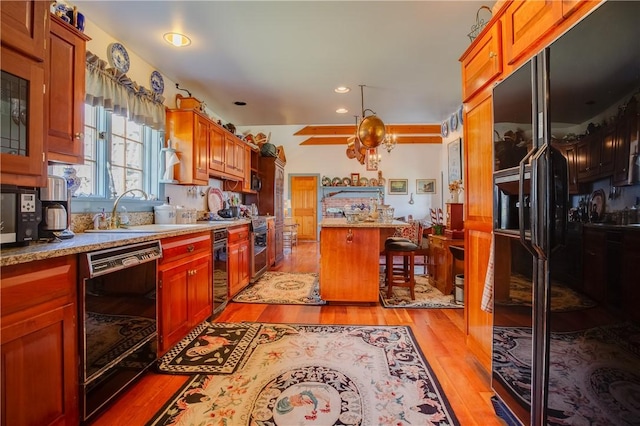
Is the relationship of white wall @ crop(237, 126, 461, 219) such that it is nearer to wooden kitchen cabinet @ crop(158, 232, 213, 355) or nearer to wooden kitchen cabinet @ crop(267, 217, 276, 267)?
wooden kitchen cabinet @ crop(267, 217, 276, 267)

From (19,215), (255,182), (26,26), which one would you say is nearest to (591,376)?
(19,215)

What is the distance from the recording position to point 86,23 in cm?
247

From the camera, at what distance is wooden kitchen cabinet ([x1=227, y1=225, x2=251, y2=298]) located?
3.38 m

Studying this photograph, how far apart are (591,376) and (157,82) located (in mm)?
4111

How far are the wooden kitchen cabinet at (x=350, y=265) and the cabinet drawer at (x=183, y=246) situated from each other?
4.13 feet

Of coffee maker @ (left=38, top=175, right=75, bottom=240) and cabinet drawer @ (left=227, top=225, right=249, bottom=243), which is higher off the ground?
coffee maker @ (left=38, top=175, right=75, bottom=240)

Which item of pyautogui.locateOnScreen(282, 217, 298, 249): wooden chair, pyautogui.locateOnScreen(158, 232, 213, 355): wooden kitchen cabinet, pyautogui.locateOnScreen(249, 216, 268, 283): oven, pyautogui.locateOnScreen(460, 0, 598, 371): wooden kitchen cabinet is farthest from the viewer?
pyautogui.locateOnScreen(282, 217, 298, 249): wooden chair

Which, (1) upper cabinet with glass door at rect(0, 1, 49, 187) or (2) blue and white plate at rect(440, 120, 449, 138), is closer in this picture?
(1) upper cabinet with glass door at rect(0, 1, 49, 187)

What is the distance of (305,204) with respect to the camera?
916cm

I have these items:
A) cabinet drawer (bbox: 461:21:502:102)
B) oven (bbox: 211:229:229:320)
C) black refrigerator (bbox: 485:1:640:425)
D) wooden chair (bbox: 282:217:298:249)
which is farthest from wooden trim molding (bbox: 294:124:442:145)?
black refrigerator (bbox: 485:1:640:425)

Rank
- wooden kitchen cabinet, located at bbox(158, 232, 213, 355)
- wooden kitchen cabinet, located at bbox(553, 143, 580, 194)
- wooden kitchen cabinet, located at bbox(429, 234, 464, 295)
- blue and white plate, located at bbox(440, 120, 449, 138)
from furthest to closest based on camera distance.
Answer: blue and white plate, located at bbox(440, 120, 449, 138), wooden kitchen cabinet, located at bbox(429, 234, 464, 295), wooden kitchen cabinet, located at bbox(158, 232, 213, 355), wooden kitchen cabinet, located at bbox(553, 143, 580, 194)

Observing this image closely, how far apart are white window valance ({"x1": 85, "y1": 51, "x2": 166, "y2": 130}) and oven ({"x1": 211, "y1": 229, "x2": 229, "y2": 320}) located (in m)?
1.35

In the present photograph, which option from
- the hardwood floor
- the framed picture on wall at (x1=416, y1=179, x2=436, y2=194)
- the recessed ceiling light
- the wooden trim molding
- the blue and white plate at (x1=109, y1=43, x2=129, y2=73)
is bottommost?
the hardwood floor

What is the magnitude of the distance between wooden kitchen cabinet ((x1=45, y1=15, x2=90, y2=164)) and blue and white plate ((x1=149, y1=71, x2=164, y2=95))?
143cm
